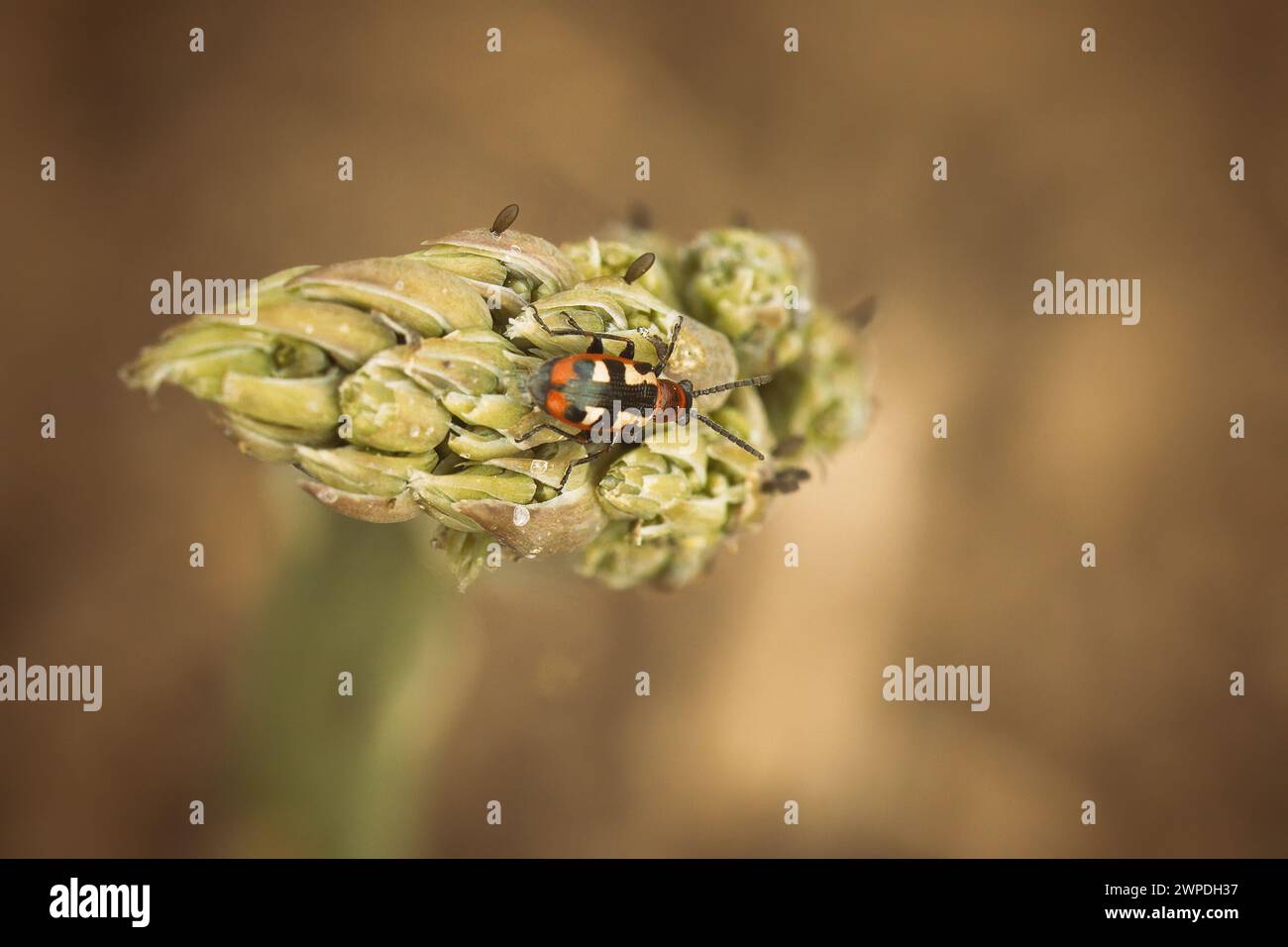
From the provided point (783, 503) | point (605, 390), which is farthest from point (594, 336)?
point (783, 503)

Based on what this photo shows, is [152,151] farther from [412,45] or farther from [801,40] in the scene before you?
[801,40]

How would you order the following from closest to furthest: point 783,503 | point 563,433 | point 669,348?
point 563,433 → point 669,348 → point 783,503

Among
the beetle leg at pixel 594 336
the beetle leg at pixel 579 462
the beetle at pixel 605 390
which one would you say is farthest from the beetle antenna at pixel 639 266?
the beetle leg at pixel 579 462

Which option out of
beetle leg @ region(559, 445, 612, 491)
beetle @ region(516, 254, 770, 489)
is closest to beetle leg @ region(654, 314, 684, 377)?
beetle @ region(516, 254, 770, 489)

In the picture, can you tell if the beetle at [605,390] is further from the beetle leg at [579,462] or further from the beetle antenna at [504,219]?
the beetle antenna at [504,219]

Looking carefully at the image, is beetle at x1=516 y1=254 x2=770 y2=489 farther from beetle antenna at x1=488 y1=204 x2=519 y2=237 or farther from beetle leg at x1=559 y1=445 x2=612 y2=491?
beetle antenna at x1=488 y1=204 x2=519 y2=237

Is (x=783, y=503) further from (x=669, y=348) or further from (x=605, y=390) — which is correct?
(x=605, y=390)
